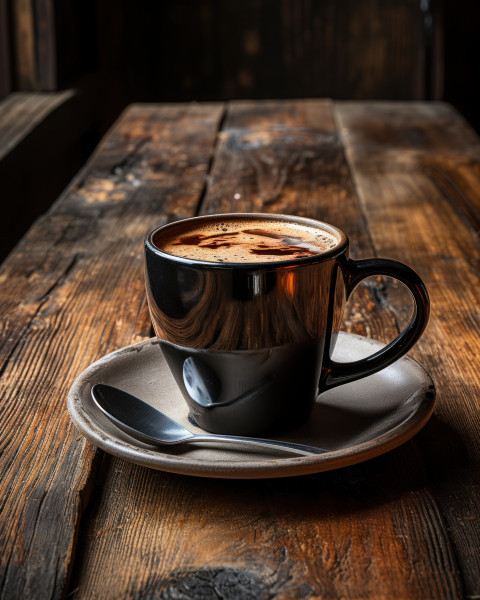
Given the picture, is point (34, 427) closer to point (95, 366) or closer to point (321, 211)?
point (95, 366)

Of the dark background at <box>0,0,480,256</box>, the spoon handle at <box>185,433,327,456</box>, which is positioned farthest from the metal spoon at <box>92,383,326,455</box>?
the dark background at <box>0,0,480,256</box>

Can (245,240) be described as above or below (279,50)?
above

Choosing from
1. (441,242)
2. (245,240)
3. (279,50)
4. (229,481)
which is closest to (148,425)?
(229,481)

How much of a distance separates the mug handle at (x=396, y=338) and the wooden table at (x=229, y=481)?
6cm

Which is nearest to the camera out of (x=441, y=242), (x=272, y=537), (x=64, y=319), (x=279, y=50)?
(x=272, y=537)

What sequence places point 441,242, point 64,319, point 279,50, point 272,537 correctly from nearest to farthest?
1. point 272,537
2. point 64,319
3. point 441,242
4. point 279,50

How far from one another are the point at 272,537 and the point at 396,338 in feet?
0.59

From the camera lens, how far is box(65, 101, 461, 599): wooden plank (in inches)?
15.1

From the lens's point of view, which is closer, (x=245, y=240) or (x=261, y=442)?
(x=261, y=442)

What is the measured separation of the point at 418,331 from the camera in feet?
1.71

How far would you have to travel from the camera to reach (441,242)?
0.98 m

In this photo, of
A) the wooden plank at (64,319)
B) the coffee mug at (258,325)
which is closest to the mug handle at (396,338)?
the coffee mug at (258,325)

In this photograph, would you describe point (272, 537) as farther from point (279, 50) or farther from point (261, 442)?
point (279, 50)

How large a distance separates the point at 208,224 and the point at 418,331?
186 mm
